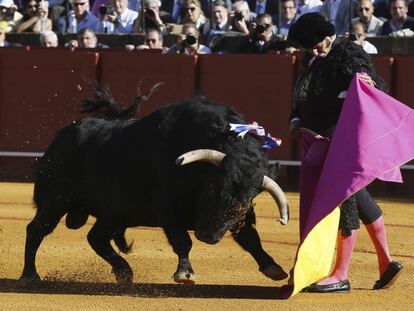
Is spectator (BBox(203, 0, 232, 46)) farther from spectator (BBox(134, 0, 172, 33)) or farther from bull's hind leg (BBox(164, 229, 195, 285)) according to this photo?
bull's hind leg (BBox(164, 229, 195, 285))

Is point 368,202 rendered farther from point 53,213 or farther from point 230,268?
point 53,213

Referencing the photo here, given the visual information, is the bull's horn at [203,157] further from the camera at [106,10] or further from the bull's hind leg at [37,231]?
the camera at [106,10]

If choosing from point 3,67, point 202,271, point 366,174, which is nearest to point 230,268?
point 202,271

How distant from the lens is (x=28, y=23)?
14.5m

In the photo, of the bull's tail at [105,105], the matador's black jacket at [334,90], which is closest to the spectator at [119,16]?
the bull's tail at [105,105]

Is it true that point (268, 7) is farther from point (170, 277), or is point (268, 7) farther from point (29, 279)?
point (29, 279)

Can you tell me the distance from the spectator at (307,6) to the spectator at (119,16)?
199cm

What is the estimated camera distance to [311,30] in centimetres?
613

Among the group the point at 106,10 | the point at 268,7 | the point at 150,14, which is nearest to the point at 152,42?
the point at 150,14

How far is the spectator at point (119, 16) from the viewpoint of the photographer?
13.9 m

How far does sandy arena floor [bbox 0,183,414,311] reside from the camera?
19.7 feet

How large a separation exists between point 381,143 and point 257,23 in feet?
21.3

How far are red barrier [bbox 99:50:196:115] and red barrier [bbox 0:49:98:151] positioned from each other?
0.23 meters

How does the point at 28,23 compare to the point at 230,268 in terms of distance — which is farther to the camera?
the point at 28,23
